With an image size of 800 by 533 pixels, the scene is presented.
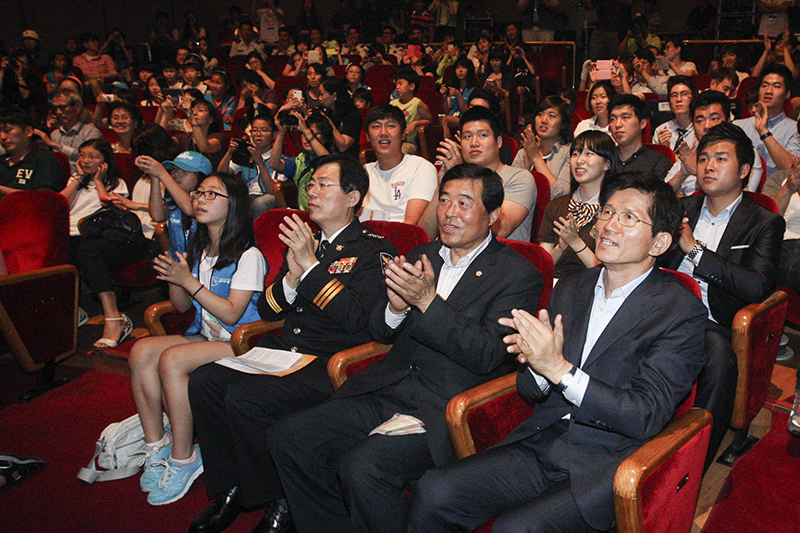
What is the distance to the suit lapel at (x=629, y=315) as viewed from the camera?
1439 mm

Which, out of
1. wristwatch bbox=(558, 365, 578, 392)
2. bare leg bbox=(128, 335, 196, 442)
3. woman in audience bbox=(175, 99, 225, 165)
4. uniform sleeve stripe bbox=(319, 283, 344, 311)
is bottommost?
bare leg bbox=(128, 335, 196, 442)

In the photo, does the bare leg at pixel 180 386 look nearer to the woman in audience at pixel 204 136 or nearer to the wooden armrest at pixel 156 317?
the wooden armrest at pixel 156 317

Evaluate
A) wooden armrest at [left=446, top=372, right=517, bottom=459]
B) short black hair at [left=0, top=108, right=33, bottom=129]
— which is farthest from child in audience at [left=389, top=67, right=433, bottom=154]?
wooden armrest at [left=446, top=372, right=517, bottom=459]

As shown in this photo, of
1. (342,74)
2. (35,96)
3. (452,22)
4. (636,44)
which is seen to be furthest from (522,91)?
(35,96)

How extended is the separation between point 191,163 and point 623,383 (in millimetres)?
Result: 2402

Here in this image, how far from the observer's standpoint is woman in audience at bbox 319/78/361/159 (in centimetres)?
430

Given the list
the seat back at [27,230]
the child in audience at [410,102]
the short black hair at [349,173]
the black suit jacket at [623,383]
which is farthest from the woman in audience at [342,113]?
the black suit jacket at [623,383]

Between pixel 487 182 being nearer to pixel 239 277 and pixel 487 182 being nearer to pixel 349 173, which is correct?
pixel 349 173

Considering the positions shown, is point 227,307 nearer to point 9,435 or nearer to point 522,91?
point 9,435

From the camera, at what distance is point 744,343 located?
1874mm

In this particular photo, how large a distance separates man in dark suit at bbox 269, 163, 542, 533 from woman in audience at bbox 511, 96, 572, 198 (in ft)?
5.11

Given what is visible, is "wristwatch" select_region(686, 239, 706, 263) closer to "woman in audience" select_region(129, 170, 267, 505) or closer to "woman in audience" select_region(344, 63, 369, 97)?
"woman in audience" select_region(129, 170, 267, 505)

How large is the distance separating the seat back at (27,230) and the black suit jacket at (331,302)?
1.59m

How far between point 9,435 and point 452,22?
7.85 m
